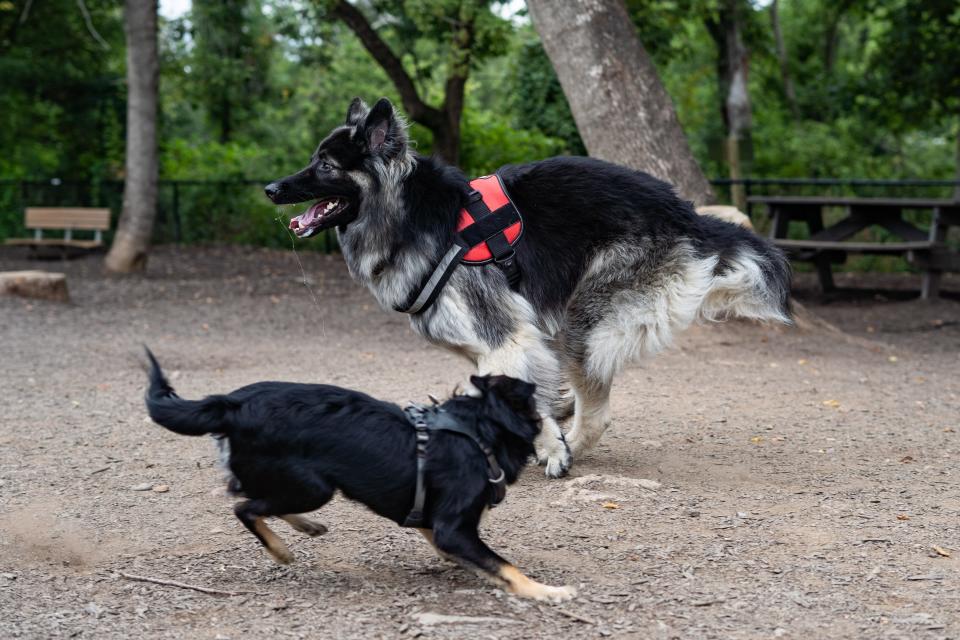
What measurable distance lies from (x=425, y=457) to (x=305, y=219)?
5.58ft

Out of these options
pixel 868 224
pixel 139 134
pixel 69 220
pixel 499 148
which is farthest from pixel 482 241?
pixel 69 220

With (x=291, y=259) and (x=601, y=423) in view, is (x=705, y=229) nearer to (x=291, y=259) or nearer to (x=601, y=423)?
(x=601, y=423)

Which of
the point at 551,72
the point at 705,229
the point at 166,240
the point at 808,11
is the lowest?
the point at 166,240

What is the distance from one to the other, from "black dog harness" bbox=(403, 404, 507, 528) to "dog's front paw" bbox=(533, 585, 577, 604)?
37 cm

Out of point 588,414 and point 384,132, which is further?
point 588,414

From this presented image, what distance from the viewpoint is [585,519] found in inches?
189

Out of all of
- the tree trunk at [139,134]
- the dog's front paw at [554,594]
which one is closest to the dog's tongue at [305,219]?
the dog's front paw at [554,594]

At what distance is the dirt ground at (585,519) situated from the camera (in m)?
3.70

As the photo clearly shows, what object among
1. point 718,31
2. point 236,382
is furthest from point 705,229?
point 718,31

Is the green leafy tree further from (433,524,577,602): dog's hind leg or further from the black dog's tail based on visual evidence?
(433,524,577,602): dog's hind leg

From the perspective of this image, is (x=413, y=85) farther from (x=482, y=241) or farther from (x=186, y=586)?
(x=186, y=586)

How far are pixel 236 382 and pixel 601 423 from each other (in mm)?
3567

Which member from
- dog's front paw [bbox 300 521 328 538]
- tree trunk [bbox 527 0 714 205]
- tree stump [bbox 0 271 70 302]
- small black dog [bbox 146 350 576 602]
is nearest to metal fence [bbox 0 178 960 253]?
tree stump [bbox 0 271 70 302]

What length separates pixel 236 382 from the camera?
820 centimetres
